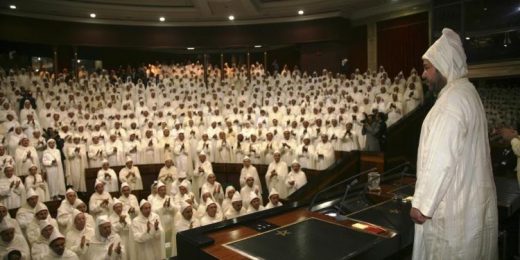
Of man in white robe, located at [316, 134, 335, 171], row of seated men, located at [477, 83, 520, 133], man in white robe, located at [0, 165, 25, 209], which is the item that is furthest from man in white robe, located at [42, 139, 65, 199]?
row of seated men, located at [477, 83, 520, 133]

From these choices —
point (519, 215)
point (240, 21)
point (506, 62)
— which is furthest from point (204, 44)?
point (519, 215)

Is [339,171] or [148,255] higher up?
[339,171]

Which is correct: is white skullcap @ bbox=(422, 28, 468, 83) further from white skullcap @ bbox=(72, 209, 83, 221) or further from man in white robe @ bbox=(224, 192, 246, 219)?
white skullcap @ bbox=(72, 209, 83, 221)

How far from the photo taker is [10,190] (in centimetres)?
930

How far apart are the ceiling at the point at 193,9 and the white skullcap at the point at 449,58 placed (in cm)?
1564

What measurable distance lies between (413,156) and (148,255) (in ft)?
23.6

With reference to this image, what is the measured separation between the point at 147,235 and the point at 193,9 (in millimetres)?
13702

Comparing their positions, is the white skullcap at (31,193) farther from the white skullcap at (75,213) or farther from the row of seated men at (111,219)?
the white skullcap at (75,213)

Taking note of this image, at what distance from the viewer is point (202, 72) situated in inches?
961

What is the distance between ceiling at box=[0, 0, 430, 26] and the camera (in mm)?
17522

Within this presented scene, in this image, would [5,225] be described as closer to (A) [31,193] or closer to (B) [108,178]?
(A) [31,193]

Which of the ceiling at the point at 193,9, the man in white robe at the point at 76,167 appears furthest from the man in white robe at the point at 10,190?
the ceiling at the point at 193,9

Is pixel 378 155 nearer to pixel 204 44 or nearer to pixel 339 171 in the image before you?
pixel 339 171

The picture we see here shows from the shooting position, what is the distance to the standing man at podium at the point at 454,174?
251 centimetres
